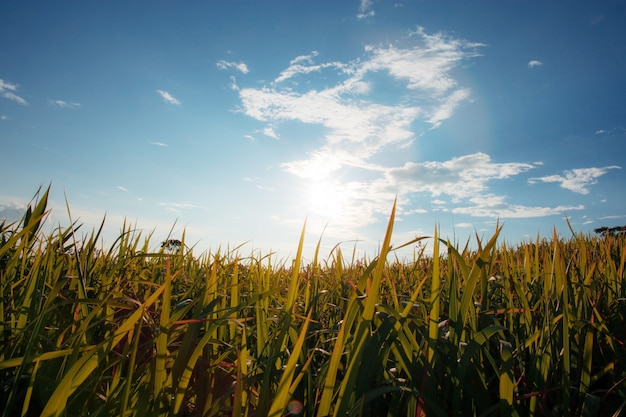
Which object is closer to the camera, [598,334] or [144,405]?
[144,405]

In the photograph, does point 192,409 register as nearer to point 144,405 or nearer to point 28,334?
point 144,405

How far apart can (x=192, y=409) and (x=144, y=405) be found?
387 mm

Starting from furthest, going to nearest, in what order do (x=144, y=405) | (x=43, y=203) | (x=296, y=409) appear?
(x=43, y=203), (x=296, y=409), (x=144, y=405)

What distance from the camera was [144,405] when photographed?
102 centimetres

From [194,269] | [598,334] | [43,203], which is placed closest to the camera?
[598,334]

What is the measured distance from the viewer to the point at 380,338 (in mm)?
1194

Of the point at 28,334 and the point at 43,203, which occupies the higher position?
the point at 43,203

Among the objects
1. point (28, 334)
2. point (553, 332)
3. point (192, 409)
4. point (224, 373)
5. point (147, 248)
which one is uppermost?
point (147, 248)

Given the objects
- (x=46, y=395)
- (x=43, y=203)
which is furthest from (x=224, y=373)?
(x=43, y=203)

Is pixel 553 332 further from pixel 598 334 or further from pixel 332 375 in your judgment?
pixel 332 375

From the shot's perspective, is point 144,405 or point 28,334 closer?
point 144,405

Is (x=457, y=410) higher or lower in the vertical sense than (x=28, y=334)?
lower

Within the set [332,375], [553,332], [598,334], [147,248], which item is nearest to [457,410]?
[332,375]

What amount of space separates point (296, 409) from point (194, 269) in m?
2.79
